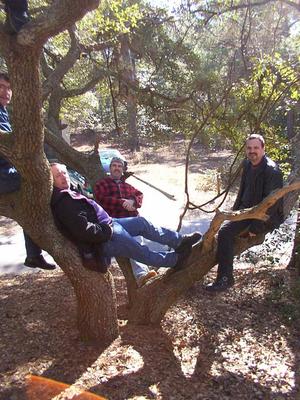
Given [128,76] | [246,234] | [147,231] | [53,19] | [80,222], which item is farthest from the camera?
[128,76]

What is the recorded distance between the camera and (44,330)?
4.63m

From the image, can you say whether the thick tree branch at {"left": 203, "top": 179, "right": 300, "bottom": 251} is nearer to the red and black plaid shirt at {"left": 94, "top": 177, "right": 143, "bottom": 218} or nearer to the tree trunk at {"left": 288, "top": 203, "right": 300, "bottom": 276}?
the red and black plaid shirt at {"left": 94, "top": 177, "right": 143, "bottom": 218}

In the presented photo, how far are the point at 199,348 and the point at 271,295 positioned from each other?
1.99 metres

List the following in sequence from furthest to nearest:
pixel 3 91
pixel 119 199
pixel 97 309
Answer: pixel 119 199, pixel 97 309, pixel 3 91

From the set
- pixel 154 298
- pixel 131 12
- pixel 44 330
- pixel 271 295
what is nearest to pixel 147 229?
pixel 154 298

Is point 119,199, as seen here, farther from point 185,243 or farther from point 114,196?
point 185,243

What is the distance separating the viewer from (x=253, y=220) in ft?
15.3

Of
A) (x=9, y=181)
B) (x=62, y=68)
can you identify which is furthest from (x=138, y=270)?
(x=62, y=68)

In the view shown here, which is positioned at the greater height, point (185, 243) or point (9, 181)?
point (9, 181)

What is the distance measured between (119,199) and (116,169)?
0.42 m

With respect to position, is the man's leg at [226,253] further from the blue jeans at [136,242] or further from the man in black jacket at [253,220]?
the blue jeans at [136,242]

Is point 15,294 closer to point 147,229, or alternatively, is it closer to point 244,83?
point 147,229

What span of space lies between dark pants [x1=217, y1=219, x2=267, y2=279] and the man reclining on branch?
435 millimetres

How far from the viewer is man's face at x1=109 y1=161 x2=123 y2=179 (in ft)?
17.3
